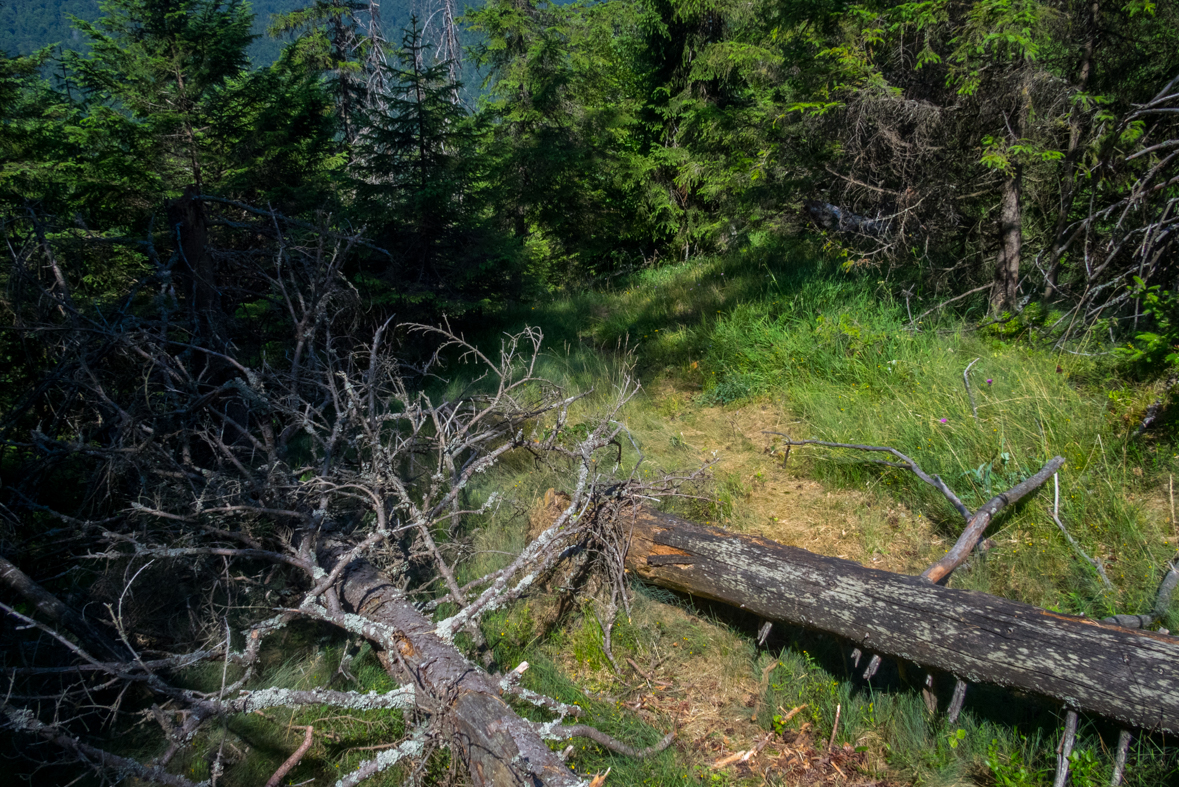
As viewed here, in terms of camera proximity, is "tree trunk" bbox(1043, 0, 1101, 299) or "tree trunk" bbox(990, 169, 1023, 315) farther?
"tree trunk" bbox(990, 169, 1023, 315)

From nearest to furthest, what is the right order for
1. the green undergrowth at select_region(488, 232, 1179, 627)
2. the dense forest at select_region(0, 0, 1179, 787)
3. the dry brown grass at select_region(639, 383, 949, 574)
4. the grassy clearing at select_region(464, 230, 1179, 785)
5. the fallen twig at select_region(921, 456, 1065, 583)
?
the grassy clearing at select_region(464, 230, 1179, 785) → the dense forest at select_region(0, 0, 1179, 787) → the fallen twig at select_region(921, 456, 1065, 583) → the green undergrowth at select_region(488, 232, 1179, 627) → the dry brown grass at select_region(639, 383, 949, 574)

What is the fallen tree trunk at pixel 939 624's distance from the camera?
225 cm

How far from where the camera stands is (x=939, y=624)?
8.67ft

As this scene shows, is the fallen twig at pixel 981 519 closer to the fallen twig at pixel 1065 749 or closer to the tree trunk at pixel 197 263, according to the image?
the fallen twig at pixel 1065 749

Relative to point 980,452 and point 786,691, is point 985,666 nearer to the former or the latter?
point 786,691

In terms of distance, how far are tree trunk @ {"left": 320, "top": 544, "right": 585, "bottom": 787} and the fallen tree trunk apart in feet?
4.32

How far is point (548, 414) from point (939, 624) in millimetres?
3692

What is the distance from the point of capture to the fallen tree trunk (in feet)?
7.37

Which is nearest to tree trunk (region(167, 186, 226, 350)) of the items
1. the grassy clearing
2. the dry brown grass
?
the grassy clearing

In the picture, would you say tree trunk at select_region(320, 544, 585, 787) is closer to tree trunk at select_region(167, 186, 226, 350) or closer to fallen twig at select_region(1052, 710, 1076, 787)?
fallen twig at select_region(1052, 710, 1076, 787)

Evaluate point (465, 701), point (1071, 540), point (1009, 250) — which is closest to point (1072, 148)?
point (1009, 250)

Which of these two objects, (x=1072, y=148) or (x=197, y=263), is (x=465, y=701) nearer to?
(x=197, y=263)

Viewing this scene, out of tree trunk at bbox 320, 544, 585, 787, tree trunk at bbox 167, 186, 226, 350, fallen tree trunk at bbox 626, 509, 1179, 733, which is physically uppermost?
tree trunk at bbox 167, 186, 226, 350

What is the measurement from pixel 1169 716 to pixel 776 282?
5.67 meters
